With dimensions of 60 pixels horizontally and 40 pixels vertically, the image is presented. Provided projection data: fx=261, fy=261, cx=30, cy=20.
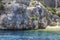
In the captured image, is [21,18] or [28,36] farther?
[21,18]

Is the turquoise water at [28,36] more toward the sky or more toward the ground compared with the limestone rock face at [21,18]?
more toward the ground

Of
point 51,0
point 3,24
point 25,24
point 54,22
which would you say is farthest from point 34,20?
point 51,0

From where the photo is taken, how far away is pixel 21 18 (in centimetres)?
6619

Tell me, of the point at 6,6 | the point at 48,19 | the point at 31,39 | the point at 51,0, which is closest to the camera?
the point at 31,39

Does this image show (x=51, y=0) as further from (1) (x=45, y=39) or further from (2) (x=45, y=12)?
(1) (x=45, y=39)

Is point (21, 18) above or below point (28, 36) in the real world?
above

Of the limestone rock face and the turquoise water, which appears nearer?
the turquoise water

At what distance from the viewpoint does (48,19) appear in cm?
7425

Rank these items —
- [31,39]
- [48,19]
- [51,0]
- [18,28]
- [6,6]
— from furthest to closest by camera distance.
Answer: [51,0] → [48,19] → [6,6] → [18,28] → [31,39]

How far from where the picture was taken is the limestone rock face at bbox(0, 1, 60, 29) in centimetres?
6562

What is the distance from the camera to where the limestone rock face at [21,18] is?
215 feet

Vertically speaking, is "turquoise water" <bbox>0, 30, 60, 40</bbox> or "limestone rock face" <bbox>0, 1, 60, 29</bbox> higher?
"limestone rock face" <bbox>0, 1, 60, 29</bbox>

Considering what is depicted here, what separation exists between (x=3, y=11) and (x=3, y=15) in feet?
5.43

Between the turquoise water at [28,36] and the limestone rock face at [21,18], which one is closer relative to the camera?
the turquoise water at [28,36]
